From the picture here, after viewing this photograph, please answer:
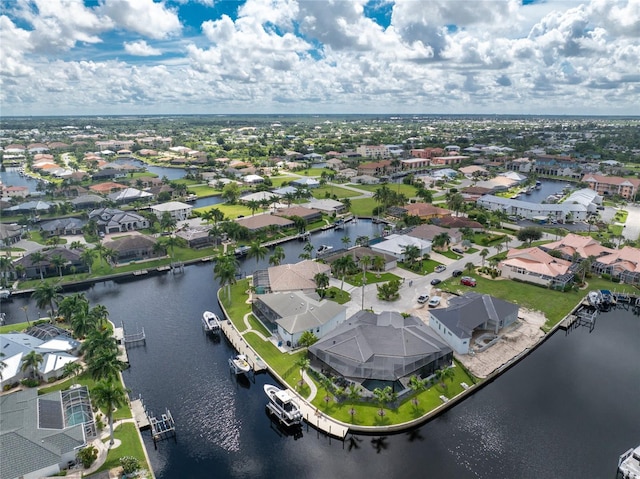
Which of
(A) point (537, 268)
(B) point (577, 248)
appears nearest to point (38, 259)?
(A) point (537, 268)

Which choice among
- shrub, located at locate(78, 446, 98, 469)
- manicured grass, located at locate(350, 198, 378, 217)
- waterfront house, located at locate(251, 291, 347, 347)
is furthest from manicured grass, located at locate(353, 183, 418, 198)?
shrub, located at locate(78, 446, 98, 469)

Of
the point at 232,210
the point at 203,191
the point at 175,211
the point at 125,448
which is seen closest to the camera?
the point at 125,448

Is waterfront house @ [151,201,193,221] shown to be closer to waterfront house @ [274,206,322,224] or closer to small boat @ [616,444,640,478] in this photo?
waterfront house @ [274,206,322,224]

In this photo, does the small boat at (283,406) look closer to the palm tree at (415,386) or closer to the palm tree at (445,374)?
the palm tree at (415,386)

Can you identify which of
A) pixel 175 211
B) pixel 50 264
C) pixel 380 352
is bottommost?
pixel 380 352

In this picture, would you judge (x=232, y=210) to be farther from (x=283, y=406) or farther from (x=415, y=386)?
(x=415, y=386)

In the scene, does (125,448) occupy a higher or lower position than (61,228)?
lower
